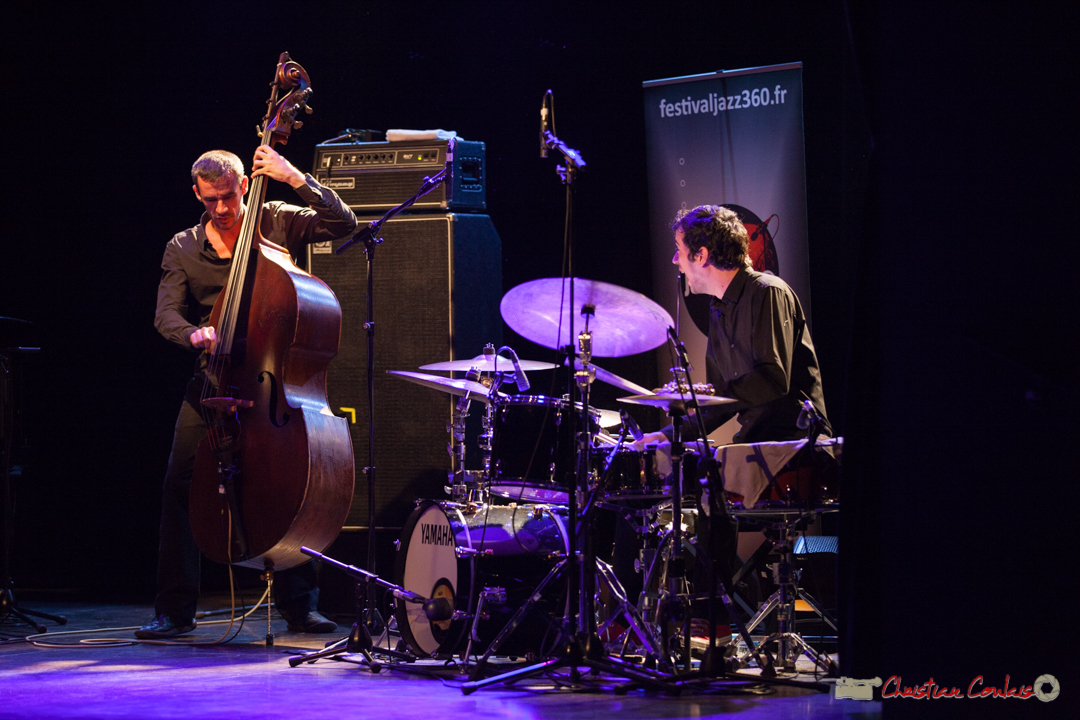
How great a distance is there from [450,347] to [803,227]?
182 cm

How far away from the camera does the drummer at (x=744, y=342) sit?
378cm

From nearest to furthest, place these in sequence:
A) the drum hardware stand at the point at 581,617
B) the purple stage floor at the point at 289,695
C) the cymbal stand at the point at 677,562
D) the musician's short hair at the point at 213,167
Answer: the purple stage floor at the point at 289,695 → the drum hardware stand at the point at 581,617 → the cymbal stand at the point at 677,562 → the musician's short hair at the point at 213,167

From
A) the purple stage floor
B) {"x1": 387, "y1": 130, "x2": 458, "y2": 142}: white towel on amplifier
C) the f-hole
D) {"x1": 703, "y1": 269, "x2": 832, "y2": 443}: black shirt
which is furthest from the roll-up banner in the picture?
the purple stage floor

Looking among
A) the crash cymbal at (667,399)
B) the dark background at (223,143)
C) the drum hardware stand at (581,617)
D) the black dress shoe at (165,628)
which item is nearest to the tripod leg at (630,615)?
the drum hardware stand at (581,617)

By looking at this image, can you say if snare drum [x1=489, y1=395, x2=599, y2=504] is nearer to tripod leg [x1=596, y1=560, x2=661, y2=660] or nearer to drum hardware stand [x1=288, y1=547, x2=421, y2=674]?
tripod leg [x1=596, y1=560, x2=661, y2=660]

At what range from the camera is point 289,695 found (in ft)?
10.5

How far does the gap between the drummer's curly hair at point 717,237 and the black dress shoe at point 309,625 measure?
7.41ft

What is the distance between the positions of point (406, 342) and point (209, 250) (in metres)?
1.03

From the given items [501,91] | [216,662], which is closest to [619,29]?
[501,91]

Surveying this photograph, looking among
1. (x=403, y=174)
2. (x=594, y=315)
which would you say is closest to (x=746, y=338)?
(x=594, y=315)

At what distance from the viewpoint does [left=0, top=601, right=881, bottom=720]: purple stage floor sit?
299 centimetres

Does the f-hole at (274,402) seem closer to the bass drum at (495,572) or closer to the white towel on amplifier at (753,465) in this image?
the bass drum at (495,572)

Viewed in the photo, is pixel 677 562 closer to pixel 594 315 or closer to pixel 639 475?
pixel 639 475

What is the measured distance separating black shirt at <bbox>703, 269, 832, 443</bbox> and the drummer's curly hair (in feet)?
0.25
